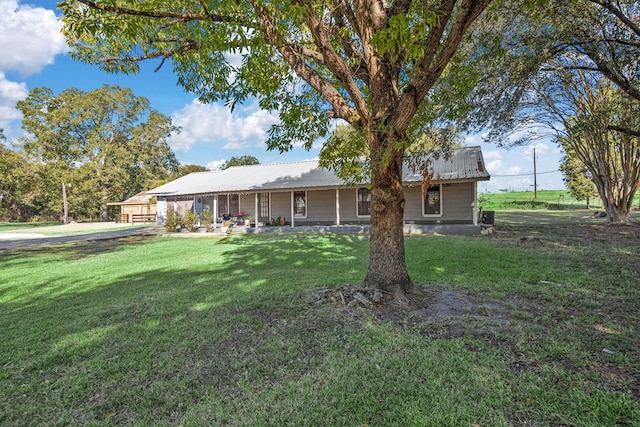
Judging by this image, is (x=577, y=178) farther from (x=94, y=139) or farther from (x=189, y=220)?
(x=94, y=139)

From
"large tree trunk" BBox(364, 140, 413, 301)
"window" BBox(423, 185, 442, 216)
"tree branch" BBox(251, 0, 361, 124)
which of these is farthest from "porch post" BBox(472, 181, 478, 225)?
"tree branch" BBox(251, 0, 361, 124)

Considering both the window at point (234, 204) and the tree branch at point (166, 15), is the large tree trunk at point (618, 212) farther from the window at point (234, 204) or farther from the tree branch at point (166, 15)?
the window at point (234, 204)

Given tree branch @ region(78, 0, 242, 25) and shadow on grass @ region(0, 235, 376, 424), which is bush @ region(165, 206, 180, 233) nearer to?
shadow on grass @ region(0, 235, 376, 424)

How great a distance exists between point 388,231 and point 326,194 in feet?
46.4

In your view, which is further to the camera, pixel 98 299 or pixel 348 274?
pixel 348 274

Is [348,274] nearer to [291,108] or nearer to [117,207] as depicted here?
[291,108]

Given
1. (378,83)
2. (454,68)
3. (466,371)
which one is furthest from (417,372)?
(454,68)

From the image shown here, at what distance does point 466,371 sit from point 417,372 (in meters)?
0.41

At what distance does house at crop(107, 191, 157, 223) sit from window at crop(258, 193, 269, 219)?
19.5 m

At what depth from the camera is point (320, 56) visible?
4.50 m

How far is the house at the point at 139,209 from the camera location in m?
34.3

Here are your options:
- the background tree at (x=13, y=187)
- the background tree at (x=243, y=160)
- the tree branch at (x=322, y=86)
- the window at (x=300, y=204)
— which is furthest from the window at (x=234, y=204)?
the background tree at (x=243, y=160)

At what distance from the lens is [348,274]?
6484 millimetres

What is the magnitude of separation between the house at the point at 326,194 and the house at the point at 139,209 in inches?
478
